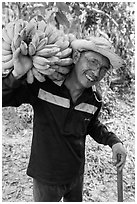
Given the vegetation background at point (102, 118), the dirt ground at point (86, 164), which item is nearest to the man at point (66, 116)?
the vegetation background at point (102, 118)

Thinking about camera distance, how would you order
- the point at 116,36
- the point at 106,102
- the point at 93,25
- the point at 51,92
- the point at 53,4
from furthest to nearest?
the point at 106,102 < the point at 116,36 < the point at 93,25 < the point at 53,4 < the point at 51,92

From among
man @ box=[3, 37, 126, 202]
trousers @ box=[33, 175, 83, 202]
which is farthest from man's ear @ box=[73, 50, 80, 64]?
trousers @ box=[33, 175, 83, 202]

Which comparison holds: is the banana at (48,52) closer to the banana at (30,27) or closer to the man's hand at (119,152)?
the banana at (30,27)

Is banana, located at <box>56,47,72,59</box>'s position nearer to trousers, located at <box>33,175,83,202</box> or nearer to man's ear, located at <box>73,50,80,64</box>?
man's ear, located at <box>73,50,80,64</box>

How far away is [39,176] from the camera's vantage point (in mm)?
1109

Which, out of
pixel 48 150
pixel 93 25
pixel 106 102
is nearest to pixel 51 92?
pixel 48 150

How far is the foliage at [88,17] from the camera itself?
4.29 ft

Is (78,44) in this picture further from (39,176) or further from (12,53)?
(39,176)

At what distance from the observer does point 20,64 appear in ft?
2.94

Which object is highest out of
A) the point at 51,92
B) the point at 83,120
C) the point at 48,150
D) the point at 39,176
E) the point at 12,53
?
the point at 12,53

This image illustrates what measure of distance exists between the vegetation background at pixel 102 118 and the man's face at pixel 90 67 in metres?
0.25

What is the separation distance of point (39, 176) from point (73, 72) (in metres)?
0.42

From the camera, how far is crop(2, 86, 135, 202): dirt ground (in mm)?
2164

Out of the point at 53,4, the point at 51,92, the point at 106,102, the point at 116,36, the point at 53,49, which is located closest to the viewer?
the point at 53,49
